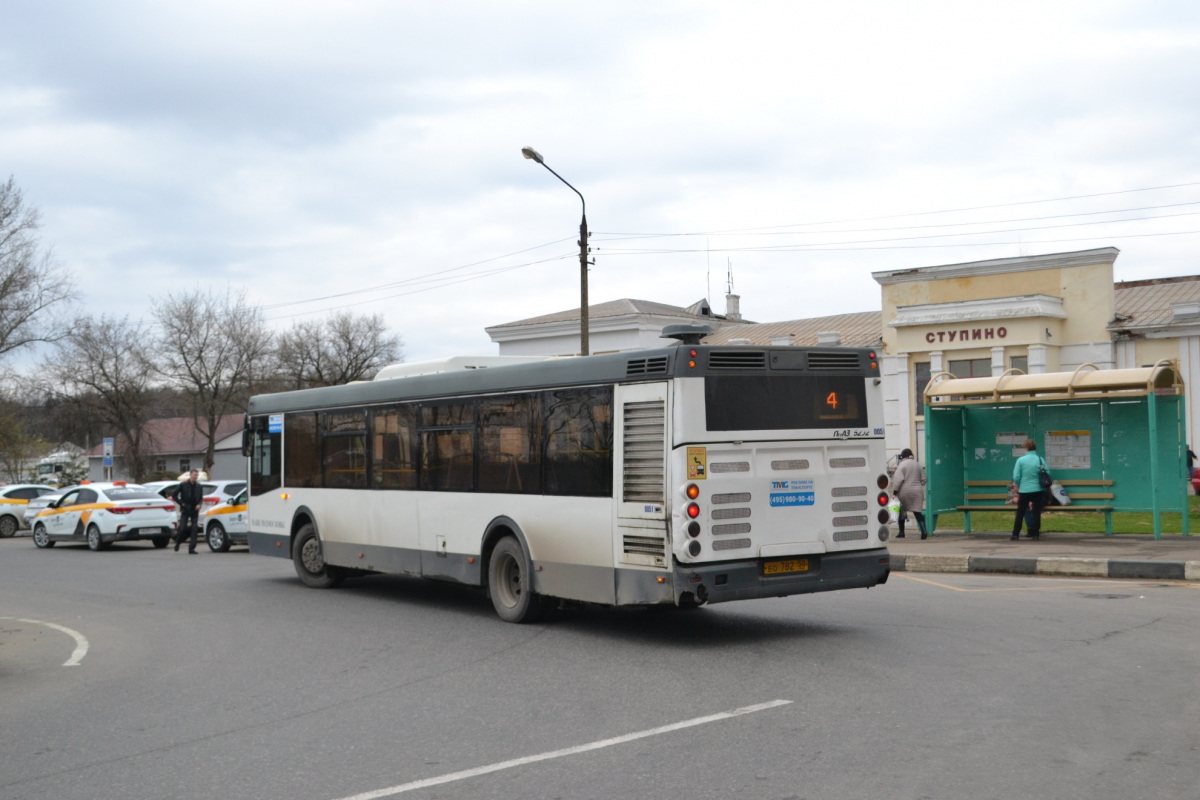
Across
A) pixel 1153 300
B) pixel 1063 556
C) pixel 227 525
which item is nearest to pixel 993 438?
pixel 1063 556

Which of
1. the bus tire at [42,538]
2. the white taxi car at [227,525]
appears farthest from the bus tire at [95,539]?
the white taxi car at [227,525]

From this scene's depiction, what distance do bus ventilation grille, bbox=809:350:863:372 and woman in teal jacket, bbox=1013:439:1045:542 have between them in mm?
8675

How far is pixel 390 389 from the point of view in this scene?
14.1m

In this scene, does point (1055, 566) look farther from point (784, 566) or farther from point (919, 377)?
point (919, 377)

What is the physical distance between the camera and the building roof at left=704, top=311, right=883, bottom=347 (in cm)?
4234

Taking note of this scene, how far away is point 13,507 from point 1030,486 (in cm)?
2968

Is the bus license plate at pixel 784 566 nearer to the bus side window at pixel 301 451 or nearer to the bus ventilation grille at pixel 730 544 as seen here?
the bus ventilation grille at pixel 730 544

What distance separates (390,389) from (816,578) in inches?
238

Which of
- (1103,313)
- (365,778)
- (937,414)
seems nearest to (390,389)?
(365,778)

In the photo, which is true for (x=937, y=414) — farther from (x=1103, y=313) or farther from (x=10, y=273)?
(x=10, y=273)

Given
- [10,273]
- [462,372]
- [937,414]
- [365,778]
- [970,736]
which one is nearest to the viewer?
[365,778]

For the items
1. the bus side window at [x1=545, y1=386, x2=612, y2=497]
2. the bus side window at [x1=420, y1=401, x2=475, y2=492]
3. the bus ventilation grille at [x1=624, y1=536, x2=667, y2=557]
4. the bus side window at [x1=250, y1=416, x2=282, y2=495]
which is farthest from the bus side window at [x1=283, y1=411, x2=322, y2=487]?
the bus ventilation grille at [x1=624, y1=536, x2=667, y2=557]

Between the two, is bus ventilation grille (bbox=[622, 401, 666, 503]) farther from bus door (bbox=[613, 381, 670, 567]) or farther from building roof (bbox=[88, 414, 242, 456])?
building roof (bbox=[88, 414, 242, 456])

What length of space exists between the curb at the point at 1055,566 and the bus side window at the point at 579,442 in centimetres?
790
